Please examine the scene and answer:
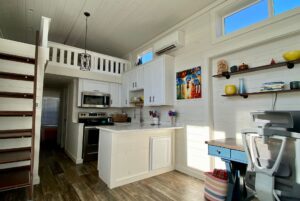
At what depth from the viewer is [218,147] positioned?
2.16 m

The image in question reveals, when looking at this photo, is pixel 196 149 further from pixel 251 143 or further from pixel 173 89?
pixel 251 143

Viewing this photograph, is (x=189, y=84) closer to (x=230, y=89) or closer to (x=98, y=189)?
(x=230, y=89)

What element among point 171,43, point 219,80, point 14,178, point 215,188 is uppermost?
point 171,43

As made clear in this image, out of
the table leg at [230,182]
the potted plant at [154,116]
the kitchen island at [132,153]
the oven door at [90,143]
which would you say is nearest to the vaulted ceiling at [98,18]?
the potted plant at [154,116]

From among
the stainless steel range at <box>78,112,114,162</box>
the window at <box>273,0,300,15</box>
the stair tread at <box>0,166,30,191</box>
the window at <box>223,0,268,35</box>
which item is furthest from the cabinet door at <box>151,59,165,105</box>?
the stair tread at <box>0,166,30,191</box>

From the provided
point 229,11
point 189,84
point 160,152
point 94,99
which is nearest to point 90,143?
point 94,99

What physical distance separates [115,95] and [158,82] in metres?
1.89

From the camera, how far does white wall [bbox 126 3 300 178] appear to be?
222 cm

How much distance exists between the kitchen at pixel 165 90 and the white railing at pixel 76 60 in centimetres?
3

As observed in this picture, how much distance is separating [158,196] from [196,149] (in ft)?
3.97

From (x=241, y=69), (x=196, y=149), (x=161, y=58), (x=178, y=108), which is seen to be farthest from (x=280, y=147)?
(x=161, y=58)

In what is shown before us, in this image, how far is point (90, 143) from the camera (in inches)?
164

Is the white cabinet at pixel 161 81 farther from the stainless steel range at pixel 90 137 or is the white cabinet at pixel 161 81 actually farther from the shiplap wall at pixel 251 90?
the stainless steel range at pixel 90 137

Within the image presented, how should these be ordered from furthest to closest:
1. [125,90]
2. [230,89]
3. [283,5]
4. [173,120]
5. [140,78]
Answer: [125,90] < [140,78] < [173,120] < [230,89] < [283,5]
